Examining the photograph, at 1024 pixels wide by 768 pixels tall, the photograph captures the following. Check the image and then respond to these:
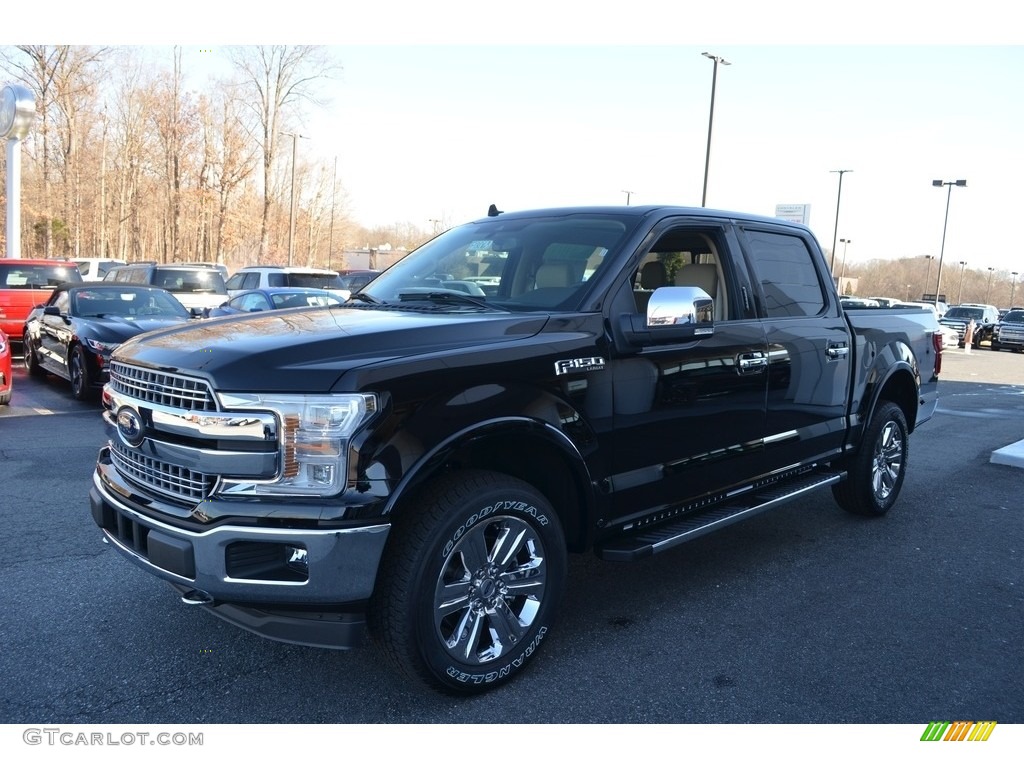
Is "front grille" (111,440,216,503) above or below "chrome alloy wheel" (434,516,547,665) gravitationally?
above

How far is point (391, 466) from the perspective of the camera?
113 inches

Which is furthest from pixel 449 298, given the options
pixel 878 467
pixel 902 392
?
pixel 902 392

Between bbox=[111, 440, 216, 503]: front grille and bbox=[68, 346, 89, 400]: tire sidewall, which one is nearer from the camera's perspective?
bbox=[111, 440, 216, 503]: front grille

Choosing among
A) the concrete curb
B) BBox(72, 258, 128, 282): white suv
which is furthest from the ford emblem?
BBox(72, 258, 128, 282): white suv

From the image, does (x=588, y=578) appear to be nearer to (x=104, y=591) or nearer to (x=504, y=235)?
(x=504, y=235)

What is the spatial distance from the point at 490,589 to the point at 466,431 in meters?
0.67

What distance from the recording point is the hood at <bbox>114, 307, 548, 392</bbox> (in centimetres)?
287

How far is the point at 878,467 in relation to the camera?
596 cm

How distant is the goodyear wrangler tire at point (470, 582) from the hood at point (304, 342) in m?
0.56

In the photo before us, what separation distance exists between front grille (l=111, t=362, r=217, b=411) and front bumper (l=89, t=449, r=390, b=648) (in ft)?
1.40

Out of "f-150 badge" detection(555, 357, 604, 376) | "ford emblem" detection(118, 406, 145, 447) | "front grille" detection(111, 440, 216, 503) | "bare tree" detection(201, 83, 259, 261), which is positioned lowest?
"front grille" detection(111, 440, 216, 503)

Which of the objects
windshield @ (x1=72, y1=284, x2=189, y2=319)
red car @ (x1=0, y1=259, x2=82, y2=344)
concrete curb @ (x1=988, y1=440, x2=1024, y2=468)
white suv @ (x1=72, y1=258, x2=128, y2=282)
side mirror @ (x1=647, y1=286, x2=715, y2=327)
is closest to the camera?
side mirror @ (x1=647, y1=286, x2=715, y2=327)

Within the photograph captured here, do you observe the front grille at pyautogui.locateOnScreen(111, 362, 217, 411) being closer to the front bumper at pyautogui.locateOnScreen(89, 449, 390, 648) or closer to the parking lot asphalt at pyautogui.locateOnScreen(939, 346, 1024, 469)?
the front bumper at pyautogui.locateOnScreen(89, 449, 390, 648)

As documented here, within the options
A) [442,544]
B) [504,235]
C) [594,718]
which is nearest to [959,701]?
[594,718]
